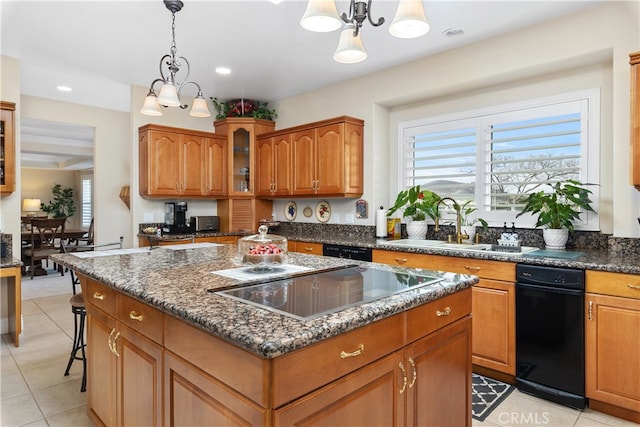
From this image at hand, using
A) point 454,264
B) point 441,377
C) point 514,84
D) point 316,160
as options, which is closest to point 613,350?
point 454,264

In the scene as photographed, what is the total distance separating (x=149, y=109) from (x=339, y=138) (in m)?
1.99

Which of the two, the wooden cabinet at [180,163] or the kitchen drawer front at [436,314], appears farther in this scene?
the wooden cabinet at [180,163]

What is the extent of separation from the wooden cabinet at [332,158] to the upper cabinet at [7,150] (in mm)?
2817

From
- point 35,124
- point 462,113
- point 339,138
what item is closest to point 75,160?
point 35,124

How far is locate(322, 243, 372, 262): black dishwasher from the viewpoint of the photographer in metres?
3.54

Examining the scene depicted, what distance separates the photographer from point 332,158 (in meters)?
4.17

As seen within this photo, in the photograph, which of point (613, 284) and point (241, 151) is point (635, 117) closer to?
point (613, 284)

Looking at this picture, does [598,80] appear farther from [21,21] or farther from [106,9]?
[21,21]

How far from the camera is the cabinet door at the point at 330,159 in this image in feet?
13.4

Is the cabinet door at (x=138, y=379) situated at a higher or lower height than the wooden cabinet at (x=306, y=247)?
lower

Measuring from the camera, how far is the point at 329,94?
460 centimetres

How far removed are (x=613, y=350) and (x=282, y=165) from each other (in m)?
3.60

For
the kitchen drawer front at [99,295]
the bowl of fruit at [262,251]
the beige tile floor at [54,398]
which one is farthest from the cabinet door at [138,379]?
the beige tile floor at [54,398]

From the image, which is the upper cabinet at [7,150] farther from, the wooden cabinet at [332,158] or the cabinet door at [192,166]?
the wooden cabinet at [332,158]
